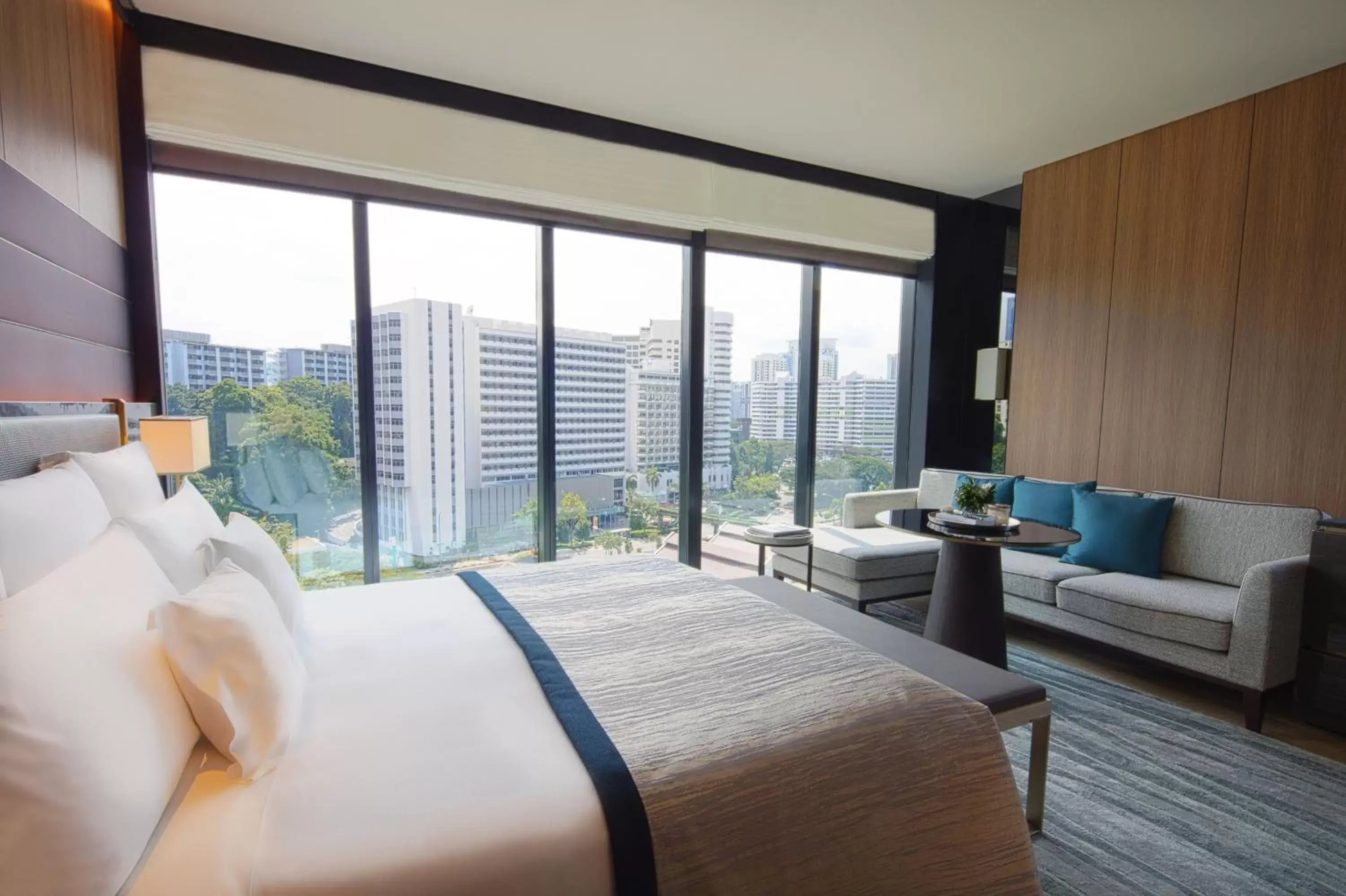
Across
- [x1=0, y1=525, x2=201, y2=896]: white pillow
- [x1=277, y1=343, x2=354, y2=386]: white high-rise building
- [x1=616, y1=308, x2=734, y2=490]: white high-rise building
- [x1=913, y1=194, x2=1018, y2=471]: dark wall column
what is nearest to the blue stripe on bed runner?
[x1=0, y1=525, x2=201, y2=896]: white pillow

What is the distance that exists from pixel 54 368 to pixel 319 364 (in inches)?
47.1

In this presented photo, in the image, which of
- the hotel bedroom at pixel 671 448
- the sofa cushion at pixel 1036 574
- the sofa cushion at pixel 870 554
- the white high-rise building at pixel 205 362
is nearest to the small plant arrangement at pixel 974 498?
the hotel bedroom at pixel 671 448

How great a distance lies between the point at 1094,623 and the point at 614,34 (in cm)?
349

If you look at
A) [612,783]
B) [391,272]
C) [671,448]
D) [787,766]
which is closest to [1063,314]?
[671,448]

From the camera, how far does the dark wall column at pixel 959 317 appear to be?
4758 millimetres

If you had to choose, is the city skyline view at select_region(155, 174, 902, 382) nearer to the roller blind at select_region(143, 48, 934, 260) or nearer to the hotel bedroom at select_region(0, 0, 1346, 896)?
the hotel bedroom at select_region(0, 0, 1346, 896)

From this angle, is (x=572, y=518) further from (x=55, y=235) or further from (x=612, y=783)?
(x=612, y=783)

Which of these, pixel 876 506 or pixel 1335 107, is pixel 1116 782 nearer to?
pixel 876 506

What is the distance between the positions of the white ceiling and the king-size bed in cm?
226

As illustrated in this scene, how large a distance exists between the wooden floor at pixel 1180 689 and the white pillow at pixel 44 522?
149 inches

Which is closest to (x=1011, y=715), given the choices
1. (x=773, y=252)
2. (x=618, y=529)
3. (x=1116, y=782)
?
(x=1116, y=782)

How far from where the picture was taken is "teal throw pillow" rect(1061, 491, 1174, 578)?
3125mm

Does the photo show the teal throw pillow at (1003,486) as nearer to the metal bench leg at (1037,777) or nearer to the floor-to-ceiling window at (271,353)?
the metal bench leg at (1037,777)

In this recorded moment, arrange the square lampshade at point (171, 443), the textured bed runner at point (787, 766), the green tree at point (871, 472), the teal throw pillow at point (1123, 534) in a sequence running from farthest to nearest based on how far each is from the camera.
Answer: the green tree at point (871, 472), the teal throw pillow at point (1123, 534), the square lampshade at point (171, 443), the textured bed runner at point (787, 766)
